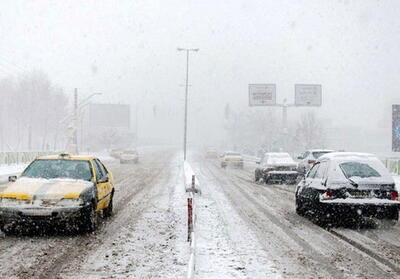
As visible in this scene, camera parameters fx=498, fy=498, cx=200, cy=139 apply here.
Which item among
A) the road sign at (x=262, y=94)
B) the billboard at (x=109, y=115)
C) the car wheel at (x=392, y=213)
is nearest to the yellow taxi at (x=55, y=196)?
the car wheel at (x=392, y=213)

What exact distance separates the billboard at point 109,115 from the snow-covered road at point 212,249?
273 feet

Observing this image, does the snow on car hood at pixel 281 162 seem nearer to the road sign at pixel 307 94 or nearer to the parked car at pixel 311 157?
the parked car at pixel 311 157

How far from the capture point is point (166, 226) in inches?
414

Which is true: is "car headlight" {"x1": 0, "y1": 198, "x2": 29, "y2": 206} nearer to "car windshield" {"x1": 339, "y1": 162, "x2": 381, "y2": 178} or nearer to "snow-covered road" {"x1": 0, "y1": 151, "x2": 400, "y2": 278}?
"snow-covered road" {"x1": 0, "y1": 151, "x2": 400, "y2": 278}

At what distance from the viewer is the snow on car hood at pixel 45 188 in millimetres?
9039

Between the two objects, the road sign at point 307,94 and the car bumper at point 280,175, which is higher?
the road sign at point 307,94

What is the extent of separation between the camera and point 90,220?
956 cm

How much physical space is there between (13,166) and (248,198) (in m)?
23.9

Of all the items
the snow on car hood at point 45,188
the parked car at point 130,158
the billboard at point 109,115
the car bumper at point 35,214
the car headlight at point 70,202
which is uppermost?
the billboard at point 109,115

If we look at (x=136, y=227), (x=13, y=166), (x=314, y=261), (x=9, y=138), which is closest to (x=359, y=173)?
(x=314, y=261)

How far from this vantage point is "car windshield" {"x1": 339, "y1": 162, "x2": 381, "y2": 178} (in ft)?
36.2

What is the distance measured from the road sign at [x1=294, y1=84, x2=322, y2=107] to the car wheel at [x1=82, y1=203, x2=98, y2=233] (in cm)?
4229

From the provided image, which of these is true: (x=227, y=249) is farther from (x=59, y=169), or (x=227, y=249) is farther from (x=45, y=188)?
(x=59, y=169)

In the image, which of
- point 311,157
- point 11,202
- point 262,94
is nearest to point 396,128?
point 311,157
